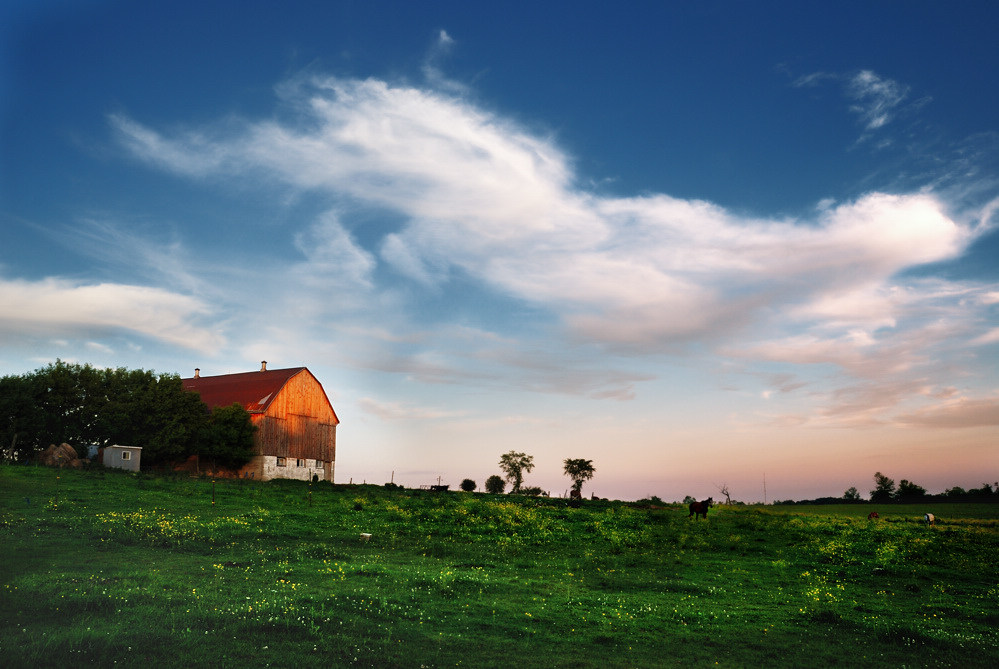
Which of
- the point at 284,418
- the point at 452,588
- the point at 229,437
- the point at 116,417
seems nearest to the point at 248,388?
the point at 284,418

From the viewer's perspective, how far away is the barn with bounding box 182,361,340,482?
8269 cm

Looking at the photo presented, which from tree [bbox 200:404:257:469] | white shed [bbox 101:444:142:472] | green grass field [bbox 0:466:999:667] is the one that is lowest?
green grass field [bbox 0:466:999:667]

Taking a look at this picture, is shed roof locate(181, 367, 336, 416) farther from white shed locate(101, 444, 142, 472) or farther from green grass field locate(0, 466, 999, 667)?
green grass field locate(0, 466, 999, 667)

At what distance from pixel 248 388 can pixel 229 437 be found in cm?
1051

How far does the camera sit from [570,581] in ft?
94.3

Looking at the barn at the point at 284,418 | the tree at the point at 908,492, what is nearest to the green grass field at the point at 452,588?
the barn at the point at 284,418

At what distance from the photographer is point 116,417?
74.2m

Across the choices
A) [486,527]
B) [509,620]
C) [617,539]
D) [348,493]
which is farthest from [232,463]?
[509,620]

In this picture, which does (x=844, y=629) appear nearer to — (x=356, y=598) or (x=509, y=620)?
(x=509, y=620)

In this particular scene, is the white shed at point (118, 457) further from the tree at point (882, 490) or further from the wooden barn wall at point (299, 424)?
the tree at point (882, 490)

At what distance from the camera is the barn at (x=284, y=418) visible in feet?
271

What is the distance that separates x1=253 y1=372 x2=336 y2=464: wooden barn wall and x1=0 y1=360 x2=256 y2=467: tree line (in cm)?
267

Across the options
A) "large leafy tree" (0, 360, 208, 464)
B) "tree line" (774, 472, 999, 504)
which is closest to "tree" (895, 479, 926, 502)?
"tree line" (774, 472, 999, 504)

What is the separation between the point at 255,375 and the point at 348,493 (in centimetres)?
3855
